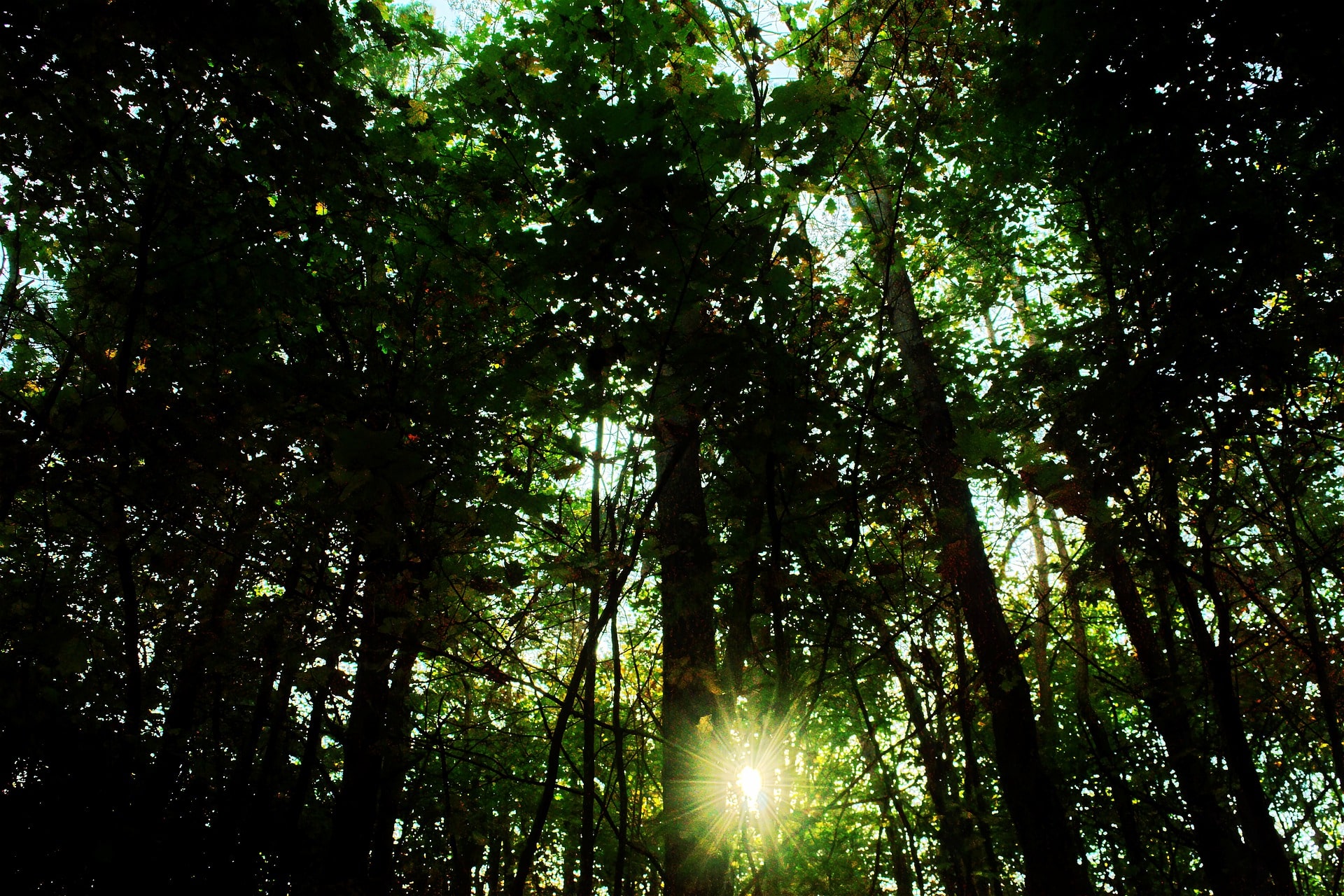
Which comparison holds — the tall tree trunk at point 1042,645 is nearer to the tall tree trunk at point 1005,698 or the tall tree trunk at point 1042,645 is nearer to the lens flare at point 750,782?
the tall tree trunk at point 1005,698

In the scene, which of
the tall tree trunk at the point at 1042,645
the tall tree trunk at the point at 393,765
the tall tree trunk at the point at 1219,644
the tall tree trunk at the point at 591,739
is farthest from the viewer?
the tall tree trunk at the point at 1042,645

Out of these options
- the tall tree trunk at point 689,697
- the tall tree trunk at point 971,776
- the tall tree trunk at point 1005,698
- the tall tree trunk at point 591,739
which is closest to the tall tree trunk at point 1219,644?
the tall tree trunk at point 1005,698

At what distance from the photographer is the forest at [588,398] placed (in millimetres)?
2379

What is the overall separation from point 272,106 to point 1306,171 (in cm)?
471

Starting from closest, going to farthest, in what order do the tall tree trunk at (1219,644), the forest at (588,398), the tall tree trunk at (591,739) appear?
the tall tree trunk at (591,739) → the forest at (588,398) → the tall tree trunk at (1219,644)

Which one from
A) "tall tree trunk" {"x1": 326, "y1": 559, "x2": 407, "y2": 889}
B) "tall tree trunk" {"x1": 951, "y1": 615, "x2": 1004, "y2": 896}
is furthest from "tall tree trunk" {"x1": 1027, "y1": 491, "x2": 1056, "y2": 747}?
"tall tree trunk" {"x1": 326, "y1": 559, "x2": 407, "y2": 889}

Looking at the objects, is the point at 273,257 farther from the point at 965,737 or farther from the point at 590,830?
the point at 965,737

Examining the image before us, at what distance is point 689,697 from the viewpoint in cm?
426

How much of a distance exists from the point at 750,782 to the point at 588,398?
1754 millimetres

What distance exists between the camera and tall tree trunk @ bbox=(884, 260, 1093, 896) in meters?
4.19

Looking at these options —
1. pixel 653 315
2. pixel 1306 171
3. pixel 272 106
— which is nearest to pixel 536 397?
pixel 653 315

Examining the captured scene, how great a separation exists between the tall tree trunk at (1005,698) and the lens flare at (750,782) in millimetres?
1699

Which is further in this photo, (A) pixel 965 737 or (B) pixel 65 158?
(A) pixel 965 737

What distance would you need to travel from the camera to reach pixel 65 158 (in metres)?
3.05
